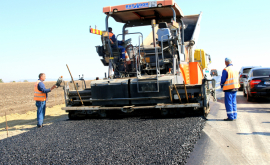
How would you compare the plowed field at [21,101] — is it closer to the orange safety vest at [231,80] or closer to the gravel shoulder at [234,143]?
the orange safety vest at [231,80]

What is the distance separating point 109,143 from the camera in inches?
175

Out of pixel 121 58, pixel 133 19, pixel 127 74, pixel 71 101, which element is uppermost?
pixel 133 19

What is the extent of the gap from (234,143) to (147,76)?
9.22ft

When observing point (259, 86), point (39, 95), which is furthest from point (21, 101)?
point (259, 86)

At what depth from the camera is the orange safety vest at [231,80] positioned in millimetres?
6414

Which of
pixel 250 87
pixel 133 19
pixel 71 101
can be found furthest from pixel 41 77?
pixel 250 87

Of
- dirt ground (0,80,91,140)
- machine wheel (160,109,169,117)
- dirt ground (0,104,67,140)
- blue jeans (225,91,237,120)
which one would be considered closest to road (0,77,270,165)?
blue jeans (225,91,237,120)

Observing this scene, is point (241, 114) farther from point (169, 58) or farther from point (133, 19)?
point (133, 19)

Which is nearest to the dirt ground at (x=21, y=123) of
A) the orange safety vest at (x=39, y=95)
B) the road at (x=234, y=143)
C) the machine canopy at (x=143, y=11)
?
the orange safety vest at (x=39, y=95)

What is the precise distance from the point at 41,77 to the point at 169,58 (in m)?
3.57

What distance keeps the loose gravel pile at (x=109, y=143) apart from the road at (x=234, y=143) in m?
0.21

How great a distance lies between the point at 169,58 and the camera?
703 centimetres

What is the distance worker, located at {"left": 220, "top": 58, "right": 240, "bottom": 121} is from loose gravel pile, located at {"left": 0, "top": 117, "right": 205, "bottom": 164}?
870 mm

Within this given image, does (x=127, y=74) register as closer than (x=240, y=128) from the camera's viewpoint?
No
